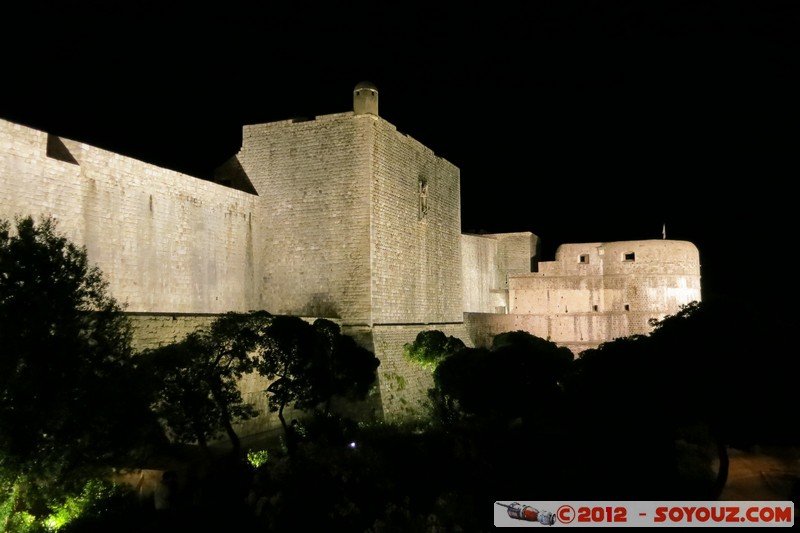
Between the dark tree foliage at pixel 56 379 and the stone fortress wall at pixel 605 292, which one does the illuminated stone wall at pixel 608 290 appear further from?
the dark tree foliage at pixel 56 379

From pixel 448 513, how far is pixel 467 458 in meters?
3.51

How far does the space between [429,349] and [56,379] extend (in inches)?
408

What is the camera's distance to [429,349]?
57.8 feet

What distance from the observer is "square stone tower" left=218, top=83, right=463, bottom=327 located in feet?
55.7

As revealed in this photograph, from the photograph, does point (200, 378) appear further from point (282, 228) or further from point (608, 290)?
point (608, 290)

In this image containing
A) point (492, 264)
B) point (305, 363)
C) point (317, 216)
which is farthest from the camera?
point (492, 264)

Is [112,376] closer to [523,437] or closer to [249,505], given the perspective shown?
[249,505]

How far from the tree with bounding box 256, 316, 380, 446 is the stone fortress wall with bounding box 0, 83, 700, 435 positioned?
140 centimetres

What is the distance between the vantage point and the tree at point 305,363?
42.4ft

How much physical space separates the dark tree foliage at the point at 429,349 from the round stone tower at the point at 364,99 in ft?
19.7

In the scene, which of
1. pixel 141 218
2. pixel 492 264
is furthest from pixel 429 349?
pixel 492 264

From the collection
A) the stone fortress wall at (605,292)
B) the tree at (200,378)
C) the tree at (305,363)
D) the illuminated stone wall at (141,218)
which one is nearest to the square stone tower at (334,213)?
the illuminated stone wall at (141,218)

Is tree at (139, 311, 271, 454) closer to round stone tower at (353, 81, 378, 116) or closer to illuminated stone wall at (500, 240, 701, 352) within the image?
round stone tower at (353, 81, 378, 116)

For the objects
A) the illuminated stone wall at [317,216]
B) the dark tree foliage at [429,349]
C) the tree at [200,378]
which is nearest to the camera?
the tree at [200,378]
